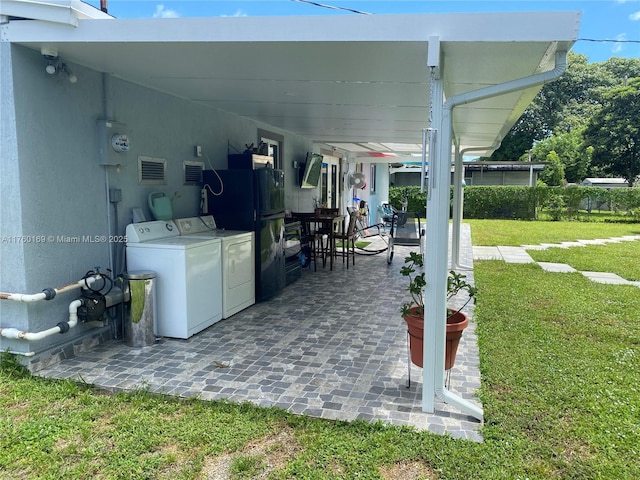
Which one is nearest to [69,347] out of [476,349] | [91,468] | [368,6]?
[91,468]

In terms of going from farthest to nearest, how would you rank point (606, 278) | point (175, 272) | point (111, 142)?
point (606, 278) → point (175, 272) → point (111, 142)

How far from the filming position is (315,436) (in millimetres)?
2713

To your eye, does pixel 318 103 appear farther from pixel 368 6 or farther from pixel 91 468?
pixel 91 468

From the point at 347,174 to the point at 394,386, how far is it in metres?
10.6

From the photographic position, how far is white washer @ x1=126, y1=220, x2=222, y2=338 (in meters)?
4.28

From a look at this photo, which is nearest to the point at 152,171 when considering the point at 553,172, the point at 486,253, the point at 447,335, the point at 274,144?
the point at 447,335

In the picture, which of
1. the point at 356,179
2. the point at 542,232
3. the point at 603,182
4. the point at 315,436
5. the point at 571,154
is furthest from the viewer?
the point at 603,182

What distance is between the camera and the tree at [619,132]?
23.1 m

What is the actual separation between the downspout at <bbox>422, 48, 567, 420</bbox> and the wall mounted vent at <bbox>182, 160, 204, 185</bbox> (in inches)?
134

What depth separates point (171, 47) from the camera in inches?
127

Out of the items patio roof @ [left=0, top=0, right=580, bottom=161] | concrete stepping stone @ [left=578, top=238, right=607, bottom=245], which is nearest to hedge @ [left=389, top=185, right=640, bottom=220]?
concrete stepping stone @ [left=578, top=238, right=607, bottom=245]

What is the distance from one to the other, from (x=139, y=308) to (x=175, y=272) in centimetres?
45

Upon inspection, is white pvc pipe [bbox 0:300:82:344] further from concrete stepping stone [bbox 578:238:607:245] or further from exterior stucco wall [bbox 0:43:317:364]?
concrete stepping stone [bbox 578:238:607:245]

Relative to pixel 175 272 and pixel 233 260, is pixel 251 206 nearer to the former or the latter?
pixel 233 260
